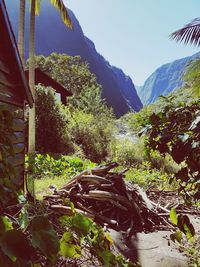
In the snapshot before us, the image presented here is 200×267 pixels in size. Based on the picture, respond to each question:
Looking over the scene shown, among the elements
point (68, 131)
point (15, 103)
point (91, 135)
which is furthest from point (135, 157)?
point (15, 103)

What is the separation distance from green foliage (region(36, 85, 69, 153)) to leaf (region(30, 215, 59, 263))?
47.8ft

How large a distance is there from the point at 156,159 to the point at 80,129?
4938 mm

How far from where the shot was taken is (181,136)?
1.76m

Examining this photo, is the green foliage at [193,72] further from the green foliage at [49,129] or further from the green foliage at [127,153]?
the green foliage at [49,129]

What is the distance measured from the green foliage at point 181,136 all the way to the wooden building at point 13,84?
3542mm

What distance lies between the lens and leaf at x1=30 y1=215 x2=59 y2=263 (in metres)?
0.86

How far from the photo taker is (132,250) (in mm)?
4551

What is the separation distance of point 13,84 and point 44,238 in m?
5.43

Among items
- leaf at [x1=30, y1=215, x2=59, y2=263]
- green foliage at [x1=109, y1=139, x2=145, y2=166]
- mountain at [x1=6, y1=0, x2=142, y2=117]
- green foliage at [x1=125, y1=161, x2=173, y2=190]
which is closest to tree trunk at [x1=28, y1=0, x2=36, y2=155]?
green foliage at [x1=109, y1=139, x2=145, y2=166]

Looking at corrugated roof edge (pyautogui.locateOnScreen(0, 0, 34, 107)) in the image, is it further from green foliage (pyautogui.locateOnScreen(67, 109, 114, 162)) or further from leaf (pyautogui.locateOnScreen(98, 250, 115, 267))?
green foliage (pyautogui.locateOnScreen(67, 109, 114, 162))

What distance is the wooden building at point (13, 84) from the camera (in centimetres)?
529

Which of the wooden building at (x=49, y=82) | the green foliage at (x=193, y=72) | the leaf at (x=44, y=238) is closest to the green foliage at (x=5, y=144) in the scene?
the leaf at (x=44, y=238)

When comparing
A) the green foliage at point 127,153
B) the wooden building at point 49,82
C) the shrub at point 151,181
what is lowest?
the shrub at point 151,181

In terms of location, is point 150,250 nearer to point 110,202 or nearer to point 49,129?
point 110,202
